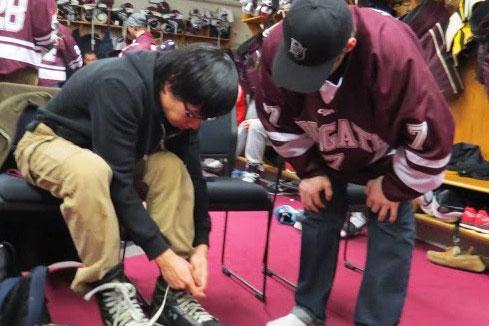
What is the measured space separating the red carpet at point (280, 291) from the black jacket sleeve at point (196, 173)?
1.19ft

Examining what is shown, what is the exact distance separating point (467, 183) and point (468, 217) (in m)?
0.18

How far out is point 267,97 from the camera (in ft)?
5.07

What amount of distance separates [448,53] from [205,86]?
2452 millimetres

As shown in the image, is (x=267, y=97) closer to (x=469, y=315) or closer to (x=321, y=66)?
(x=321, y=66)

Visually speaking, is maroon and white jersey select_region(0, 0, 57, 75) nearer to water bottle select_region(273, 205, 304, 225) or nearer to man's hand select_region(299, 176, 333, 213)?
water bottle select_region(273, 205, 304, 225)

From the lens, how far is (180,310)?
1.41 meters

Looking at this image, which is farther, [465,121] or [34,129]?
[465,121]

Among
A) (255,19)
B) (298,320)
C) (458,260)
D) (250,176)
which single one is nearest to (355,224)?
(458,260)

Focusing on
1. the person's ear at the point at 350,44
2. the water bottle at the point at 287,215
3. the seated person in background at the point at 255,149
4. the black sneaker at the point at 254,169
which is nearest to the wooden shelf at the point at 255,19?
the seated person in background at the point at 255,149

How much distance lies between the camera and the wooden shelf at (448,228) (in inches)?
108

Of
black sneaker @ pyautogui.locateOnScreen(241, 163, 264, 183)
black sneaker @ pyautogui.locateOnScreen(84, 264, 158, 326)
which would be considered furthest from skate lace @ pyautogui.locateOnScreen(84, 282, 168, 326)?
black sneaker @ pyautogui.locateOnScreen(241, 163, 264, 183)

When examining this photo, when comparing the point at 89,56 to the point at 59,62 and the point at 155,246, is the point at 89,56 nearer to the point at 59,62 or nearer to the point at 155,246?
the point at 59,62

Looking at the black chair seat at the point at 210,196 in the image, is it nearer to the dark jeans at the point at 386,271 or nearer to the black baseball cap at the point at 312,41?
the dark jeans at the point at 386,271

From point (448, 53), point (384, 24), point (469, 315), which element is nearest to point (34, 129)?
point (384, 24)
